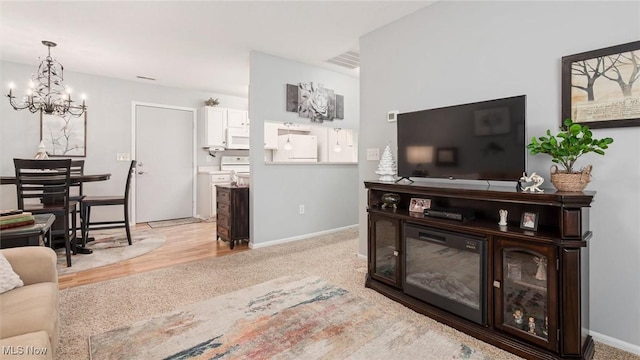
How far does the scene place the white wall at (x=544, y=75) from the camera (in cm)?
170

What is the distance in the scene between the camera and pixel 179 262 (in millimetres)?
3246

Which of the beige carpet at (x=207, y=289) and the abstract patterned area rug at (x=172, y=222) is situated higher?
the abstract patterned area rug at (x=172, y=222)

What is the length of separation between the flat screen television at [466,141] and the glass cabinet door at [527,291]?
19.1 inches

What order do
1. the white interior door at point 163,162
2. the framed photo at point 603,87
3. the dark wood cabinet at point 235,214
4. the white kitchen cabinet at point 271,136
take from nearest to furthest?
1. the framed photo at point 603,87
2. the dark wood cabinet at point 235,214
3. the white kitchen cabinet at point 271,136
4. the white interior door at point 163,162

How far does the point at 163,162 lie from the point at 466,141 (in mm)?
5165

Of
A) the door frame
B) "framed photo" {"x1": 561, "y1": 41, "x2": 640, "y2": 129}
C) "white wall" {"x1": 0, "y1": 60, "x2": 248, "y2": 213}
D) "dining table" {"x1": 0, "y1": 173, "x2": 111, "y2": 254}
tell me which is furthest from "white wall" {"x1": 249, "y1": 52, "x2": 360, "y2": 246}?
"framed photo" {"x1": 561, "y1": 41, "x2": 640, "y2": 129}

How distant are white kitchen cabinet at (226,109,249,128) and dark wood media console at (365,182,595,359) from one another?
4.60 meters

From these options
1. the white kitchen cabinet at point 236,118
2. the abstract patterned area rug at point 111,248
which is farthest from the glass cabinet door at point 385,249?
the white kitchen cabinet at point 236,118

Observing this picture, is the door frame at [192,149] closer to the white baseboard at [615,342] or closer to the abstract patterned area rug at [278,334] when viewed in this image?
the abstract patterned area rug at [278,334]

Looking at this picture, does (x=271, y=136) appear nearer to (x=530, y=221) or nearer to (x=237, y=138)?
(x=237, y=138)

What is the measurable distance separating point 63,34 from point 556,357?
4.95m

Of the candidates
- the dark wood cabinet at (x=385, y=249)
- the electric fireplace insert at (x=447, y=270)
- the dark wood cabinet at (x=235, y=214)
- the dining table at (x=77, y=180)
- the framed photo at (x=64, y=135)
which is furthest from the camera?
the framed photo at (x=64, y=135)

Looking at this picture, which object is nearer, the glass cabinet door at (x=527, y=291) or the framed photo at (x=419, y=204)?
the glass cabinet door at (x=527, y=291)

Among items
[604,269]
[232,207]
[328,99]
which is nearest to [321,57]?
[328,99]
